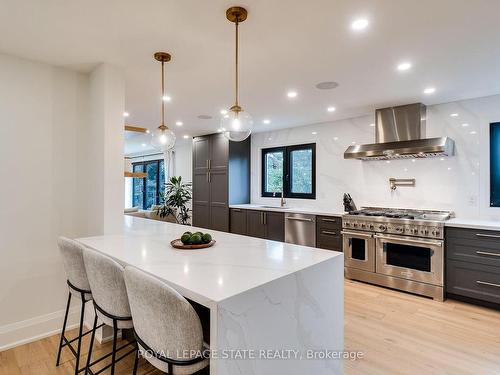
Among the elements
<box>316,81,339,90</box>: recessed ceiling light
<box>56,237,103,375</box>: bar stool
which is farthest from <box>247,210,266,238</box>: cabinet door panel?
<box>56,237,103,375</box>: bar stool

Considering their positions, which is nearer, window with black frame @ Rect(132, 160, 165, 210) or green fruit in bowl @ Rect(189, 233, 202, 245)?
green fruit in bowl @ Rect(189, 233, 202, 245)

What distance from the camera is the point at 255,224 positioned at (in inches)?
204

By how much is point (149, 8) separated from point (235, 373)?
6.71 ft

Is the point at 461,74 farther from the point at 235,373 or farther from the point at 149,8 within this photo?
the point at 235,373

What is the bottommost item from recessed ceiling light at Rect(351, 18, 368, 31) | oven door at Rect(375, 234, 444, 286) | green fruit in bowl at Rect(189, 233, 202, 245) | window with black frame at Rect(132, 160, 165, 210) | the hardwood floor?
the hardwood floor

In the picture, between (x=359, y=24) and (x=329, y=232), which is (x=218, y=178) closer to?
(x=329, y=232)

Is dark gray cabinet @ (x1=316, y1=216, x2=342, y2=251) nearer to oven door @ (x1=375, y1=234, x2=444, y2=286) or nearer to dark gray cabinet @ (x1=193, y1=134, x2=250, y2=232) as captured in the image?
oven door @ (x1=375, y1=234, x2=444, y2=286)

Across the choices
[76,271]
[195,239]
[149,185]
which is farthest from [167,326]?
[149,185]

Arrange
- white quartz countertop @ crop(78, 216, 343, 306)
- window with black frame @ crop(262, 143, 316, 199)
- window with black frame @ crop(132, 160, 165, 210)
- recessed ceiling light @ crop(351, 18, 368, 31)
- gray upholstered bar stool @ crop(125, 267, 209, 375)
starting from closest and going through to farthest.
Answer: gray upholstered bar stool @ crop(125, 267, 209, 375) → white quartz countertop @ crop(78, 216, 343, 306) → recessed ceiling light @ crop(351, 18, 368, 31) → window with black frame @ crop(262, 143, 316, 199) → window with black frame @ crop(132, 160, 165, 210)

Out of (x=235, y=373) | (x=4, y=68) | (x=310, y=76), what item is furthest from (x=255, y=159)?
(x=235, y=373)

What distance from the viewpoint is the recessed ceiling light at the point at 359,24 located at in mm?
1909

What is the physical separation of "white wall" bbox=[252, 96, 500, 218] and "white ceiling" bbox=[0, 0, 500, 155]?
0.35 meters

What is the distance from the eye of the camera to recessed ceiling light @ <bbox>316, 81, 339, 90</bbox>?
3078 mm

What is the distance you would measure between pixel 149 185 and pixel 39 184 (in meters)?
6.77
